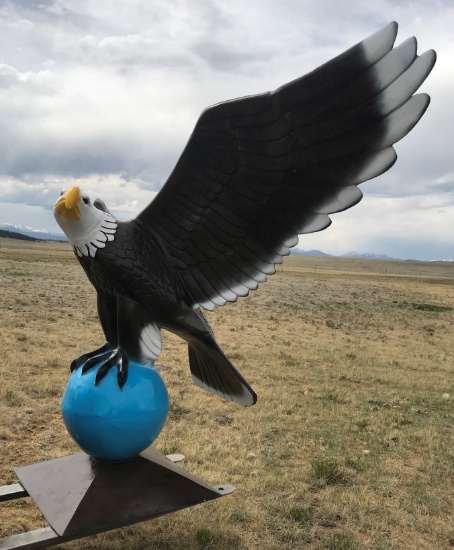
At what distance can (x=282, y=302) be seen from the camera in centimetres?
2141

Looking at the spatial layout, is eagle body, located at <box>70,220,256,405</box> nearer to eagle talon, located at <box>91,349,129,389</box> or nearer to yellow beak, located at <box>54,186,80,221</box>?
eagle talon, located at <box>91,349,129,389</box>

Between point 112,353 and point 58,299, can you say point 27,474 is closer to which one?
point 112,353

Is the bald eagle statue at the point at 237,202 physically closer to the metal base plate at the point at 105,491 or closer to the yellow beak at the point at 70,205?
the yellow beak at the point at 70,205

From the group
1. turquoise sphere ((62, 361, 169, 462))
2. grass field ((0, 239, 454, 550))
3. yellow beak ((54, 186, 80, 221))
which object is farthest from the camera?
grass field ((0, 239, 454, 550))

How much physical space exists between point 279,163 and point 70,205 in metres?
1.47

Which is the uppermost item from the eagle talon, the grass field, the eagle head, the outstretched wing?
the outstretched wing

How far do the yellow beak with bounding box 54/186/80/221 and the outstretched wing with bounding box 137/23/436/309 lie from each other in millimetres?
549

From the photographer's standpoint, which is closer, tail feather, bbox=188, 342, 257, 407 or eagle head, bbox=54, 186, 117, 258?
eagle head, bbox=54, 186, 117, 258

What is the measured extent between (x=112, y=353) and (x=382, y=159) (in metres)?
2.47

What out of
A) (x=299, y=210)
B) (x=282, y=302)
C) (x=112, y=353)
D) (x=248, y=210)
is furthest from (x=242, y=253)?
(x=282, y=302)

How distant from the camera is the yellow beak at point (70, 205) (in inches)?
141

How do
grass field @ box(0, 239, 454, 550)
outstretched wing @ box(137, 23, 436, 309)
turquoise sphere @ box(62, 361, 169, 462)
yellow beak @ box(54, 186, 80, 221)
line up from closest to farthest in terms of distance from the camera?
outstretched wing @ box(137, 23, 436, 309) → yellow beak @ box(54, 186, 80, 221) → turquoise sphere @ box(62, 361, 169, 462) → grass field @ box(0, 239, 454, 550)

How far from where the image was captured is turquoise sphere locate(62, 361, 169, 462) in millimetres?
3857

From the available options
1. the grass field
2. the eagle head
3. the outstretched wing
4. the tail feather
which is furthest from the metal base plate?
the eagle head
